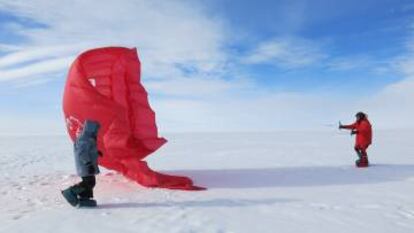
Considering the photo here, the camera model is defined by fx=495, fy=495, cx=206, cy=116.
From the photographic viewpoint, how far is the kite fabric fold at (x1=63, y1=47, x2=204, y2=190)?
914 cm

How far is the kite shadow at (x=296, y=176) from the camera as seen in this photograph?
9547mm

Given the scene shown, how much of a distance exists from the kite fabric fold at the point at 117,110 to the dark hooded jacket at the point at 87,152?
5.48 feet

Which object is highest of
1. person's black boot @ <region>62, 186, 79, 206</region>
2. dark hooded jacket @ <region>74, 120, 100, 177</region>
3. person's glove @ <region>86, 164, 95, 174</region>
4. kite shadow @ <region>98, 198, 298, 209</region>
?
dark hooded jacket @ <region>74, 120, 100, 177</region>

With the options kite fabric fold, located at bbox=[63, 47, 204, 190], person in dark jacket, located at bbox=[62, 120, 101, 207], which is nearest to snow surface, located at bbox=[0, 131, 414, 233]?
person in dark jacket, located at bbox=[62, 120, 101, 207]

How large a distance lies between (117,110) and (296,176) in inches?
158

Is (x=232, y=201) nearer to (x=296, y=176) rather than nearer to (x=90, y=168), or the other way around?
(x=90, y=168)

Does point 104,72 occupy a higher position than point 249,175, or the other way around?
point 104,72

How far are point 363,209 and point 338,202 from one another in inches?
21.8

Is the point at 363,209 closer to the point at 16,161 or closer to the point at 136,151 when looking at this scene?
the point at 136,151

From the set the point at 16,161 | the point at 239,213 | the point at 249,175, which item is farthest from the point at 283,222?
the point at 16,161

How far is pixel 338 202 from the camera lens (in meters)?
7.60

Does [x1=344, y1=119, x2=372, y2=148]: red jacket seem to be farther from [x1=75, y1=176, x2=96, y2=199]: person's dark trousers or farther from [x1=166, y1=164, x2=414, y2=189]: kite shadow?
[x1=75, y1=176, x2=96, y2=199]: person's dark trousers

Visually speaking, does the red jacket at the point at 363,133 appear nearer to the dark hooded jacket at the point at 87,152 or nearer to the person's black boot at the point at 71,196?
the dark hooded jacket at the point at 87,152

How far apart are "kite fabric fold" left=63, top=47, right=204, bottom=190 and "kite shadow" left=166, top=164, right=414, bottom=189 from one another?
1093 mm
